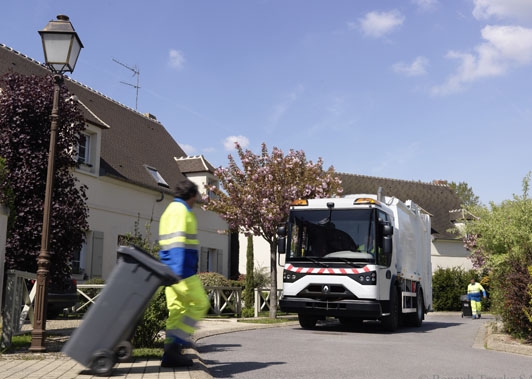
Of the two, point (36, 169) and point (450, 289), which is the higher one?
point (36, 169)

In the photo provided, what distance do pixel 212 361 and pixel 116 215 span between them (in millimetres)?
15052

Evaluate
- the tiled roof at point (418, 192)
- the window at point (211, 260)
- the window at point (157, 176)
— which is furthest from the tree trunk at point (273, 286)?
the tiled roof at point (418, 192)

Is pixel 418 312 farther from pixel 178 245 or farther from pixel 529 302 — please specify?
pixel 178 245

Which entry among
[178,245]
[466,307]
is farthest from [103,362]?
[466,307]

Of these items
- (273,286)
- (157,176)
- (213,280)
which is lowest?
(273,286)

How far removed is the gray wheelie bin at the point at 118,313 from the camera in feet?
18.8

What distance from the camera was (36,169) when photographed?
1175cm

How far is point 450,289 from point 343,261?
23.4 m

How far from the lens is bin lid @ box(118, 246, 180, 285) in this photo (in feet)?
19.4

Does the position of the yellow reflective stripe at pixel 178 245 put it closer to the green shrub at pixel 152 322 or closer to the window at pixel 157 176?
the green shrub at pixel 152 322

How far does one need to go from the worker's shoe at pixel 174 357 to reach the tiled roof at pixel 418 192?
132 feet

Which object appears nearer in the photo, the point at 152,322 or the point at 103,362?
the point at 103,362

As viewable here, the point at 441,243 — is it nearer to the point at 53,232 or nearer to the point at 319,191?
the point at 319,191

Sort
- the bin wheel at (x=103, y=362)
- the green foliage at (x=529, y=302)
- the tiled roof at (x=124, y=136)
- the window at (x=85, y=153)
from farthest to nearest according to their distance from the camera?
Result: the tiled roof at (x=124, y=136), the window at (x=85, y=153), the green foliage at (x=529, y=302), the bin wheel at (x=103, y=362)
